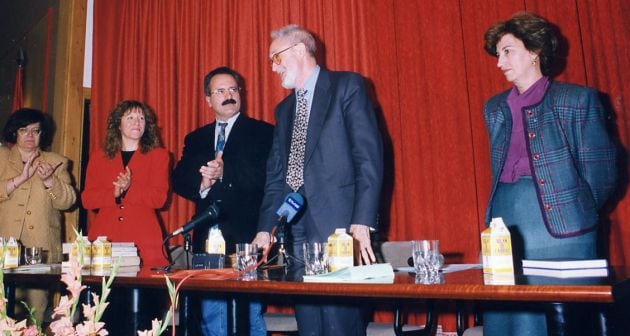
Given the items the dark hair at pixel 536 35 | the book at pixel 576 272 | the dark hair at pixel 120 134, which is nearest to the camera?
the book at pixel 576 272

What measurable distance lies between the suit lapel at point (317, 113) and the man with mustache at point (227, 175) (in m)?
0.69

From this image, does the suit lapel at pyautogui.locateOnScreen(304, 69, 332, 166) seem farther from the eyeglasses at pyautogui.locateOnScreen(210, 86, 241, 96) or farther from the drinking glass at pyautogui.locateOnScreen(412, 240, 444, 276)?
the eyeglasses at pyautogui.locateOnScreen(210, 86, 241, 96)

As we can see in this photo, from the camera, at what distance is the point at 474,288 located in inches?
46.7

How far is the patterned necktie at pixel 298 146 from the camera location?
7.65ft

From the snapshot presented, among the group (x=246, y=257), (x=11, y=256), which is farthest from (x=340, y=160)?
(x=11, y=256)

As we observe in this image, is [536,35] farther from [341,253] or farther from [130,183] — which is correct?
[130,183]

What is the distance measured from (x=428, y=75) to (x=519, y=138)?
1426mm

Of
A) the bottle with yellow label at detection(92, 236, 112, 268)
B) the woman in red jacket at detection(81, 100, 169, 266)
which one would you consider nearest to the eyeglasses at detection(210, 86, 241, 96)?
the woman in red jacket at detection(81, 100, 169, 266)

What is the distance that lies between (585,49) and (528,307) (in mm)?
1699

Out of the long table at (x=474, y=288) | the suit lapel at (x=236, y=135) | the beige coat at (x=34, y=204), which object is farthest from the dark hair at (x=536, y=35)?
the beige coat at (x=34, y=204)

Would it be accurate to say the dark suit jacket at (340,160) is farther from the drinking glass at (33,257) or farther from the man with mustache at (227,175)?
the drinking glass at (33,257)

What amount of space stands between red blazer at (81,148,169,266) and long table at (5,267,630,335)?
4.97 ft

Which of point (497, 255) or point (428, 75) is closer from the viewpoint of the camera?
point (497, 255)

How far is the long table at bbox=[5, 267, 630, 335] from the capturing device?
1060mm
